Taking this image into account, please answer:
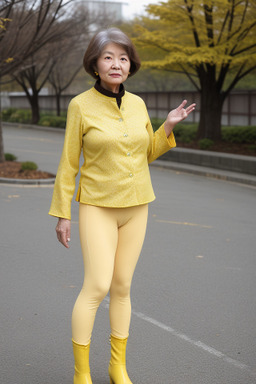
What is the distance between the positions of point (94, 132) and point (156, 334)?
1993 mm

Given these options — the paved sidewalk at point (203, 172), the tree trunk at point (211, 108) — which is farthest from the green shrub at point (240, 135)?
the paved sidewalk at point (203, 172)

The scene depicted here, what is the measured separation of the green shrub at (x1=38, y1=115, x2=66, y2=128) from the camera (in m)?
38.1

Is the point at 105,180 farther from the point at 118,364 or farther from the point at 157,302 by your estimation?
the point at 157,302

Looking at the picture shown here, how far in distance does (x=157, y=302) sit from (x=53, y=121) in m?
A: 34.1

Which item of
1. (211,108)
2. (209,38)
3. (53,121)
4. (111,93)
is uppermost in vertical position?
(209,38)

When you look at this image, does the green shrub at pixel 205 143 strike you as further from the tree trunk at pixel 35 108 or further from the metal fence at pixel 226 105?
the tree trunk at pixel 35 108

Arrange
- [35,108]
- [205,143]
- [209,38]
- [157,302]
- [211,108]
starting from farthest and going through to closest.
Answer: [35,108]
[211,108]
[205,143]
[209,38]
[157,302]

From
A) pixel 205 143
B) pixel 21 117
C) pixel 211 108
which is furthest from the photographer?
pixel 21 117

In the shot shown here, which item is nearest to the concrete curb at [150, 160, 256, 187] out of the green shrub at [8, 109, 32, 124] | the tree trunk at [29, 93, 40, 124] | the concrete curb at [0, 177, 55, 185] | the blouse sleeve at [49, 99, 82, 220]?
the concrete curb at [0, 177, 55, 185]

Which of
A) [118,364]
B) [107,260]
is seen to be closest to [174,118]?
[107,260]

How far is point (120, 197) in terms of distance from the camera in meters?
3.64

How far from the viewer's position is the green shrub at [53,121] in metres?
38.1

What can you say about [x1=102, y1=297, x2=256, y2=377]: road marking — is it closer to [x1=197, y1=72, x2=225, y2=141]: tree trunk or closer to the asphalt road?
the asphalt road

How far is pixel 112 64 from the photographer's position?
→ 3.60 m
